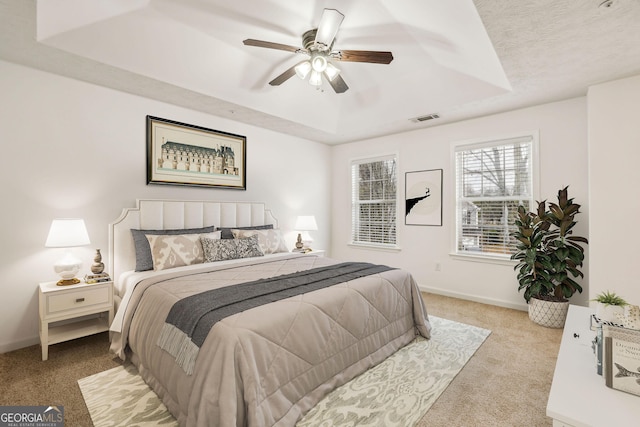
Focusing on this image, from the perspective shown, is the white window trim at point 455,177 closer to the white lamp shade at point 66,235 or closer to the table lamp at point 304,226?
the table lamp at point 304,226

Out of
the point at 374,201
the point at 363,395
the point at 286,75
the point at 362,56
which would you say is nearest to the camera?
the point at 363,395

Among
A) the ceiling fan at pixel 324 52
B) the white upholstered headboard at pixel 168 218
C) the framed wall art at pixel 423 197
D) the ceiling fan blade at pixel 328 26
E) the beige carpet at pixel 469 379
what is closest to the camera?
the beige carpet at pixel 469 379

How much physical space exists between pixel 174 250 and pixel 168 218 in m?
0.60

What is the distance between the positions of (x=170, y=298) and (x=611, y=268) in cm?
398

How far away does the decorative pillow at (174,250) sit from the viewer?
2.92m

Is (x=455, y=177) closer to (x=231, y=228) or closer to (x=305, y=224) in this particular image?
(x=305, y=224)

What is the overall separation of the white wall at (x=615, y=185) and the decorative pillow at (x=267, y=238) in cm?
345

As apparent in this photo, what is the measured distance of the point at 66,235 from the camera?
2.55m

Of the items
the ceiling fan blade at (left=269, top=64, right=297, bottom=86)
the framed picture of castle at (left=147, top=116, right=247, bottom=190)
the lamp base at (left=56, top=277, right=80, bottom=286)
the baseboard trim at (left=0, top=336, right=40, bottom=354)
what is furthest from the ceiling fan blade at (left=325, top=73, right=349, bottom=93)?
the baseboard trim at (left=0, top=336, right=40, bottom=354)

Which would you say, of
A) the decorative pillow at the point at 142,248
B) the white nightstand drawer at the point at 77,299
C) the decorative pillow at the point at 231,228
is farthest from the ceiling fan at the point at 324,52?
the white nightstand drawer at the point at 77,299

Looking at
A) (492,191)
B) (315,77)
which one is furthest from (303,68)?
(492,191)

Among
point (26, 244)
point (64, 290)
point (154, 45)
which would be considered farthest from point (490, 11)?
point (26, 244)

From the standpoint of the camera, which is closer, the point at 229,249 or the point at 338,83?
the point at 338,83

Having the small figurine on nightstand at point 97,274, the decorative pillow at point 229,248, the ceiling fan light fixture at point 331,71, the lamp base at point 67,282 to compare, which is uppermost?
the ceiling fan light fixture at point 331,71
